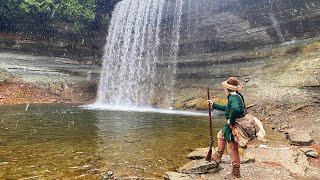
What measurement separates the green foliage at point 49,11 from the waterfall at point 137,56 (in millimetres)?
3085

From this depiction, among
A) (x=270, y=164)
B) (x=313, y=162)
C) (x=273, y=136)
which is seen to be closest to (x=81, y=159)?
(x=270, y=164)

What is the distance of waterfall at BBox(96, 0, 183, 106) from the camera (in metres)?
25.9

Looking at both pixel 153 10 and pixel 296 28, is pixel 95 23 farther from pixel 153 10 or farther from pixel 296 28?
pixel 296 28

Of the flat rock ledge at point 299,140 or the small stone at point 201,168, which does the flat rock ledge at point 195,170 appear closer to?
the small stone at point 201,168

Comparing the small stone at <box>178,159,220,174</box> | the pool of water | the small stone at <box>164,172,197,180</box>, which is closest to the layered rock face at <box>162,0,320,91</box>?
the pool of water

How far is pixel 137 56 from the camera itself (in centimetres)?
2725

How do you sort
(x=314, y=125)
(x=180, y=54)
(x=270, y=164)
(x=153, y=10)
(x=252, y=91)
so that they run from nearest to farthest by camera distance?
1. (x=270, y=164)
2. (x=314, y=125)
3. (x=252, y=91)
4. (x=180, y=54)
5. (x=153, y=10)

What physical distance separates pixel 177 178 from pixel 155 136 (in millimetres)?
4239

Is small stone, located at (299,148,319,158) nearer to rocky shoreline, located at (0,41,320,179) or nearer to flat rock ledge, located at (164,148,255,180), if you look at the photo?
rocky shoreline, located at (0,41,320,179)

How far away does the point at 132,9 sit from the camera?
28.7 metres

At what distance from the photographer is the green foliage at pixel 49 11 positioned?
24469mm

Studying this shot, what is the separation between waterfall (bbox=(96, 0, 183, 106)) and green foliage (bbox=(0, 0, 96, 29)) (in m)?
3.09

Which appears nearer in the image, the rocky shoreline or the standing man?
the standing man

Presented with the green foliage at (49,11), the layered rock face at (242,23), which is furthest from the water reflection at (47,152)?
the green foliage at (49,11)
